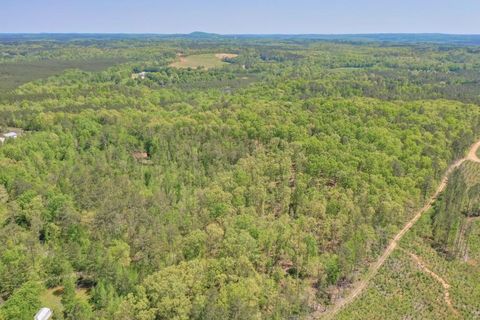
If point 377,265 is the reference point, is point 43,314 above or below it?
above

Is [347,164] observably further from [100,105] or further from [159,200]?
[100,105]

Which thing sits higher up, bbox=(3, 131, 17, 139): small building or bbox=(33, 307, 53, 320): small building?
bbox=(3, 131, 17, 139): small building

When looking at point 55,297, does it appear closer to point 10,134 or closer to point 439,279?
point 439,279

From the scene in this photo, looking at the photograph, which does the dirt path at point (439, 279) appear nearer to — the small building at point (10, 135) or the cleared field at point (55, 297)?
the cleared field at point (55, 297)

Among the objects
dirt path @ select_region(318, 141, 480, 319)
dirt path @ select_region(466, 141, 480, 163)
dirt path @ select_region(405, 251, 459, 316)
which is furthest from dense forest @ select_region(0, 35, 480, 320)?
dirt path @ select_region(405, 251, 459, 316)

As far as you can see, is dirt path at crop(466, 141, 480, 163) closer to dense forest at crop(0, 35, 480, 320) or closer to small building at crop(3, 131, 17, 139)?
dense forest at crop(0, 35, 480, 320)

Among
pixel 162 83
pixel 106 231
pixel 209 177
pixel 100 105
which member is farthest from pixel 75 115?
pixel 162 83

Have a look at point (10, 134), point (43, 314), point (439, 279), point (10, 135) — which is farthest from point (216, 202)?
point (10, 134)
